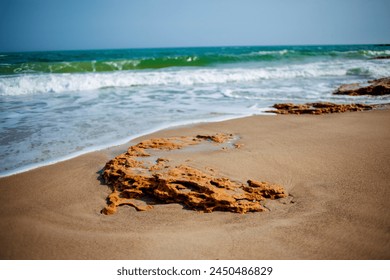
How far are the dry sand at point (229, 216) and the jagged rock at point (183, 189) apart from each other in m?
0.08

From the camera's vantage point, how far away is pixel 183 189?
2.54 metres

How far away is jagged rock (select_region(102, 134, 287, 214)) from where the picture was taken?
7.87 feet

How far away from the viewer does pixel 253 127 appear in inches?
193

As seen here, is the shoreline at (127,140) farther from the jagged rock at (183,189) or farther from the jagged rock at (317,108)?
the jagged rock at (183,189)

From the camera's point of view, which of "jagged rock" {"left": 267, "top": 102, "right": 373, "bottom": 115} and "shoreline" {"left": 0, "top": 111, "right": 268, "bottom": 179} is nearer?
"shoreline" {"left": 0, "top": 111, "right": 268, "bottom": 179}

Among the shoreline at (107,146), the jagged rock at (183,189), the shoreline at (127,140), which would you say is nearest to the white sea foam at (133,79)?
the shoreline at (127,140)

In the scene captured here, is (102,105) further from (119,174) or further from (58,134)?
(119,174)

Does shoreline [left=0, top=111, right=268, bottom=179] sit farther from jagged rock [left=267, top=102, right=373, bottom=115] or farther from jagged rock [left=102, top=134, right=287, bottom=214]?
jagged rock [left=102, top=134, right=287, bottom=214]

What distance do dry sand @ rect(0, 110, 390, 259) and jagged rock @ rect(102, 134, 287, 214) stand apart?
0.27 ft

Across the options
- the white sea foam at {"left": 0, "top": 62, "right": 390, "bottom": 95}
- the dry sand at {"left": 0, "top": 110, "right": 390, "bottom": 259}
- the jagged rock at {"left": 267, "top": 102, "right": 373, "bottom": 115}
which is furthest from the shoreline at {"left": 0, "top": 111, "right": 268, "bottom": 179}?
the white sea foam at {"left": 0, "top": 62, "right": 390, "bottom": 95}

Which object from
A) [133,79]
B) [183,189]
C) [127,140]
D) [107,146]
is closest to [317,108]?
[127,140]

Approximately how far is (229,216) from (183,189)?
1.66ft
